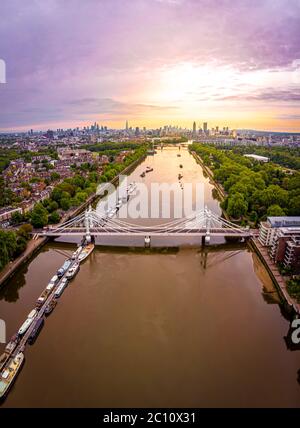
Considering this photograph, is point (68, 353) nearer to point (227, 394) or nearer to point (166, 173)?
point (227, 394)

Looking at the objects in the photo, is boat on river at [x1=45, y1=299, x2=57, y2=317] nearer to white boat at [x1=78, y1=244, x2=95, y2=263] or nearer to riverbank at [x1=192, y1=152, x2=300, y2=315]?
white boat at [x1=78, y1=244, x2=95, y2=263]

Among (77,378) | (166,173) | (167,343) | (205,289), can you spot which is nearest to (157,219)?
(205,289)

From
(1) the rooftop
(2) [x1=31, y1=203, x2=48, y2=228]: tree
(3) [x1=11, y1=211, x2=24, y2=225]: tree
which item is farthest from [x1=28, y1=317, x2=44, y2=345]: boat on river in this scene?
(1) the rooftop

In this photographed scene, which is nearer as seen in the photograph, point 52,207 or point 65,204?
point 52,207

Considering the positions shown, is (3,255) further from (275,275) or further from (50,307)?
(275,275)

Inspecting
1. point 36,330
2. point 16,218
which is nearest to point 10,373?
point 36,330
